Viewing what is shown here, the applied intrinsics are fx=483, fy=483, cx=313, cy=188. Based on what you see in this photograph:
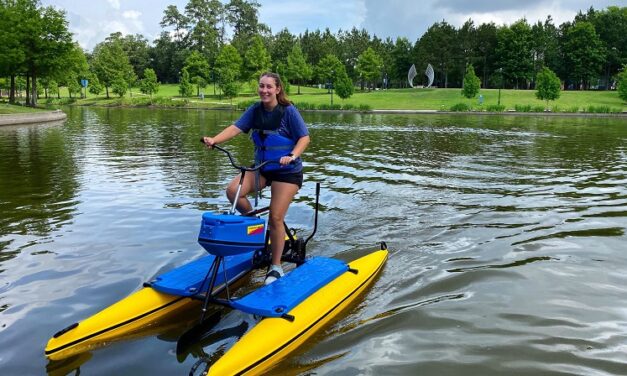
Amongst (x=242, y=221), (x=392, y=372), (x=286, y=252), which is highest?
(x=242, y=221)

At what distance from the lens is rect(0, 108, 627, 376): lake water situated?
4.82m

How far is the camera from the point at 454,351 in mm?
4914

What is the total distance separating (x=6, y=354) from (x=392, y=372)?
3765 mm

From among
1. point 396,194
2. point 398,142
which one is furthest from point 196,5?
point 396,194

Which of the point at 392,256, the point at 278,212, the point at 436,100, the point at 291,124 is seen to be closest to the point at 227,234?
the point at 278,212

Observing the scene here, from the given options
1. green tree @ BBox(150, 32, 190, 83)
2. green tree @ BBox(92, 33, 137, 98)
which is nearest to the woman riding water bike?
green tree @ BBox(92, 33, 137, 98)

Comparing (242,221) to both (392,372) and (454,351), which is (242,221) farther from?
(454,351)

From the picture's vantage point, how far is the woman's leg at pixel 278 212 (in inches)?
231

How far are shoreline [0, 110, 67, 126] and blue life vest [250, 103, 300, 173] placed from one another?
3726cm

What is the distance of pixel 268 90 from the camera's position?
5.78 meters

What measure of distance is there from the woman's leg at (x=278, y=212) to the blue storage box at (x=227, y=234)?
93 centimetres

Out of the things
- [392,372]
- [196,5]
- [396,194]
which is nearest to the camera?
[392,372]

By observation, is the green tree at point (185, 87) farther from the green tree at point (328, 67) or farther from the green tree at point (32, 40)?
the green tree at point (32, 40)

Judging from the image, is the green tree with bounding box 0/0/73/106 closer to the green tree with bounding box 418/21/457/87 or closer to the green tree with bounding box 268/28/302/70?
the green tree with bounding box 268/28/302/70
